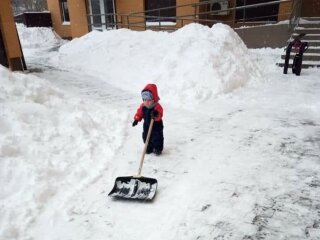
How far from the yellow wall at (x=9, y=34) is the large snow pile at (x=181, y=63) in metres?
2.17

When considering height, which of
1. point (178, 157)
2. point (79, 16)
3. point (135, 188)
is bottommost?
point (178, 157)

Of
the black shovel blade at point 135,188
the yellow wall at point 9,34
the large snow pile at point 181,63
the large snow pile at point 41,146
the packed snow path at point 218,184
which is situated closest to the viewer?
the packed snow path at point 218,184

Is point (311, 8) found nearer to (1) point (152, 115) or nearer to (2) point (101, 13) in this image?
(2) point (101, 13)

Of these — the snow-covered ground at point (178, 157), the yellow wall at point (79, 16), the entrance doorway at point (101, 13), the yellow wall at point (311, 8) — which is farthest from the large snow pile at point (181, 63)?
the yellow wall at point (79, 16)

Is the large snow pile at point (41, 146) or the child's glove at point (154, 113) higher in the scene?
the child's glove at point (154, 113)

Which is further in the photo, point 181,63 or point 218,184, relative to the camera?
point 181,63

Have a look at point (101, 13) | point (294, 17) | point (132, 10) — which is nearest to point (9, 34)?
point (132, 10)

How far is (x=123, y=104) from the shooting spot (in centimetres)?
664

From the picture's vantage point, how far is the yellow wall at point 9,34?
876 cm

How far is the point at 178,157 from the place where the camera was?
437 cm

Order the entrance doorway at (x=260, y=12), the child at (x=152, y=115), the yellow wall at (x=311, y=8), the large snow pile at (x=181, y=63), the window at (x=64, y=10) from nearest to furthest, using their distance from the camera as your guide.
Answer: the child at (x=152, y=115)
the large snow pile at (x=181, y=63)
the yellow wall at (x=311, y=8)
the entrance doorway at (x=260, y=12)
the window at (x=64, y=10)

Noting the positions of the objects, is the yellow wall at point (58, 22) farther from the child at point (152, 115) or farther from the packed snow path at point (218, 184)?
the child at point (152, 115)

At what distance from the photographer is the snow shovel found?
3.39m

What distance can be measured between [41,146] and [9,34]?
20.9 ft
